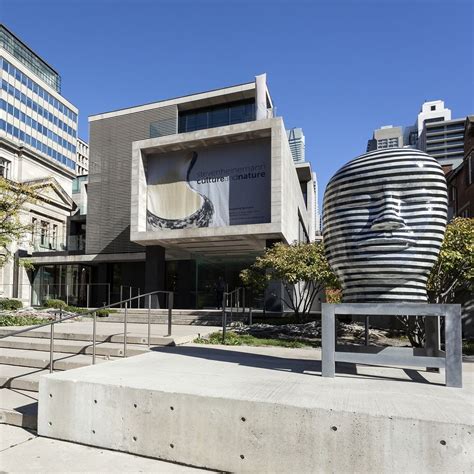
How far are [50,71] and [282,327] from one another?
86.0 metres

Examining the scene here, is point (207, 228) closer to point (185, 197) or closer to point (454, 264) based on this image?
point (185, 197)

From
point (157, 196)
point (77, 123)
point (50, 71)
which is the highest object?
point (50, 71)

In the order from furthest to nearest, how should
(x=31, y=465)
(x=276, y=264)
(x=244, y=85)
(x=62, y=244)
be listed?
(x=62, y=244)
(x=244, y=85)
(x=276, y=264)
(x=31, y=465)

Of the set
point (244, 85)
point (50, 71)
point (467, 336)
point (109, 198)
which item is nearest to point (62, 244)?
point (109, 198)

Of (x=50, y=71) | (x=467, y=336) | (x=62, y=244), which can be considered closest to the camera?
(x=467, y=336)

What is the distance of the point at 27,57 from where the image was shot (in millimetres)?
74688

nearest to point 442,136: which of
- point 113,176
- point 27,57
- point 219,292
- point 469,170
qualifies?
point 27,57

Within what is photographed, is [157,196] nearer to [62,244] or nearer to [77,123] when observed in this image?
[62,244]

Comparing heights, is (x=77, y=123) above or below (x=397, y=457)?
above

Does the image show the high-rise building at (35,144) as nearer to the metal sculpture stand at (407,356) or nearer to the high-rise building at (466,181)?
the metal sculpture stand at (407,356)

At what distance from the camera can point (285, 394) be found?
4074mm

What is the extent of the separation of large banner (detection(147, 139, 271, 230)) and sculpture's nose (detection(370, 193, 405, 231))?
15581mm

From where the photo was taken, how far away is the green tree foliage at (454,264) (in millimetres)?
10688

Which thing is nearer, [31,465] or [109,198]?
[31,465]
